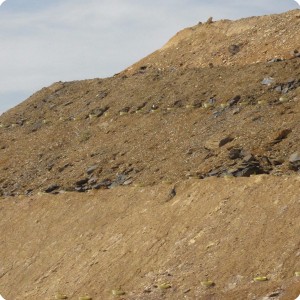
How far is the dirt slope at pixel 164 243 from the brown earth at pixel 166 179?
0.04 m

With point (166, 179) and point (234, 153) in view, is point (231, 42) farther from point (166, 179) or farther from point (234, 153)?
point (166, 179)

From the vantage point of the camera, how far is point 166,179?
21609 millimetres

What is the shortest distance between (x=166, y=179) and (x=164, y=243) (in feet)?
11.1

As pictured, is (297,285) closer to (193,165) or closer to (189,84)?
(193,165)

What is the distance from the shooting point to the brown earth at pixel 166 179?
1720 cm

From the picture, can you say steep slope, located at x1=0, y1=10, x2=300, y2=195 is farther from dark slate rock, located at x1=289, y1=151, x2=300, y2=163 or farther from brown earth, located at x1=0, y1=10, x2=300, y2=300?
dark slate rock, located at x1=289, y1=151, x2=300, y2=163

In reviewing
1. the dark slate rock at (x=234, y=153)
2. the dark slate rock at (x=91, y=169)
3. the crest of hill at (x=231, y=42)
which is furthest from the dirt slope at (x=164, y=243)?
the crest of hill at (x=231, y=42)

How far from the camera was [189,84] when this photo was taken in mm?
28984

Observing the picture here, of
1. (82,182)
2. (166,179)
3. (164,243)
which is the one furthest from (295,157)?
(82,182)

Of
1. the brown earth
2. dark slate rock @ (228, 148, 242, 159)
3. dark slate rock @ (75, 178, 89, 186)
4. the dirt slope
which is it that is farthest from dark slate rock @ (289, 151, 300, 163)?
dark slate rock @ (75, 178, 89, 186)

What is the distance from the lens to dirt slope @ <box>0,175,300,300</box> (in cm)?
1641

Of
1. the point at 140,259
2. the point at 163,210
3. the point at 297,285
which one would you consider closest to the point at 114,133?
the point at 163,210

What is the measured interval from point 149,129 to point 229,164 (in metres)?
5.85

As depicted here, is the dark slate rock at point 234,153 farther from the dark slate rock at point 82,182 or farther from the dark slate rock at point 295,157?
the dark slate rock at point 82,182
